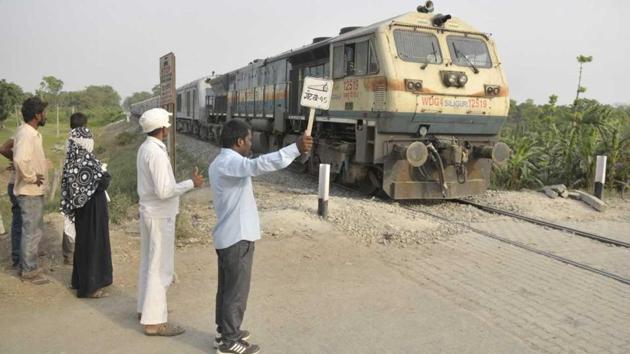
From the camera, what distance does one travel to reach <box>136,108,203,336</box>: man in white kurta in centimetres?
409

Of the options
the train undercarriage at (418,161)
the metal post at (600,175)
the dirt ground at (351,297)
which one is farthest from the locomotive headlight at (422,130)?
the metal post at (600,175)

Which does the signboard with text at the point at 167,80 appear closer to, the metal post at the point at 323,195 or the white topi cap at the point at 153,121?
the metal post at the point at 323,195

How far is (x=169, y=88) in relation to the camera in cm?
735

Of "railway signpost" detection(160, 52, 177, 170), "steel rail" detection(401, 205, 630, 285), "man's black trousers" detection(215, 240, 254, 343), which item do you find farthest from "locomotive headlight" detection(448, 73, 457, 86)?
"man's black trousers" detection(215, 240, 254, 343)

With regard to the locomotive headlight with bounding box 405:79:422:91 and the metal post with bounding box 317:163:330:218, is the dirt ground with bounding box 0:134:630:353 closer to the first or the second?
the metal post with bounding box 317:163:330:218

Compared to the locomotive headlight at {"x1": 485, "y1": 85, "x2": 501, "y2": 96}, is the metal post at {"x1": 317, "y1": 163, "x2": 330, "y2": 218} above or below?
below

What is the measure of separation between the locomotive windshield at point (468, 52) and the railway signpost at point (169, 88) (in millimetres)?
5163

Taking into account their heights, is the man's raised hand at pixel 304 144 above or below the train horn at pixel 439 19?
below

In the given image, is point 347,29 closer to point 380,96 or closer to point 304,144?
point 380,96

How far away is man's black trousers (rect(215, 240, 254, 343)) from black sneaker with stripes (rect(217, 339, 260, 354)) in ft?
0.12

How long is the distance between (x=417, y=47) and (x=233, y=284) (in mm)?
7053

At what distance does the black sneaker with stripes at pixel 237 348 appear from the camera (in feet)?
12.4

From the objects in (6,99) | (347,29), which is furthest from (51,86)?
(347,29)

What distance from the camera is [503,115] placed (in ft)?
33.0
